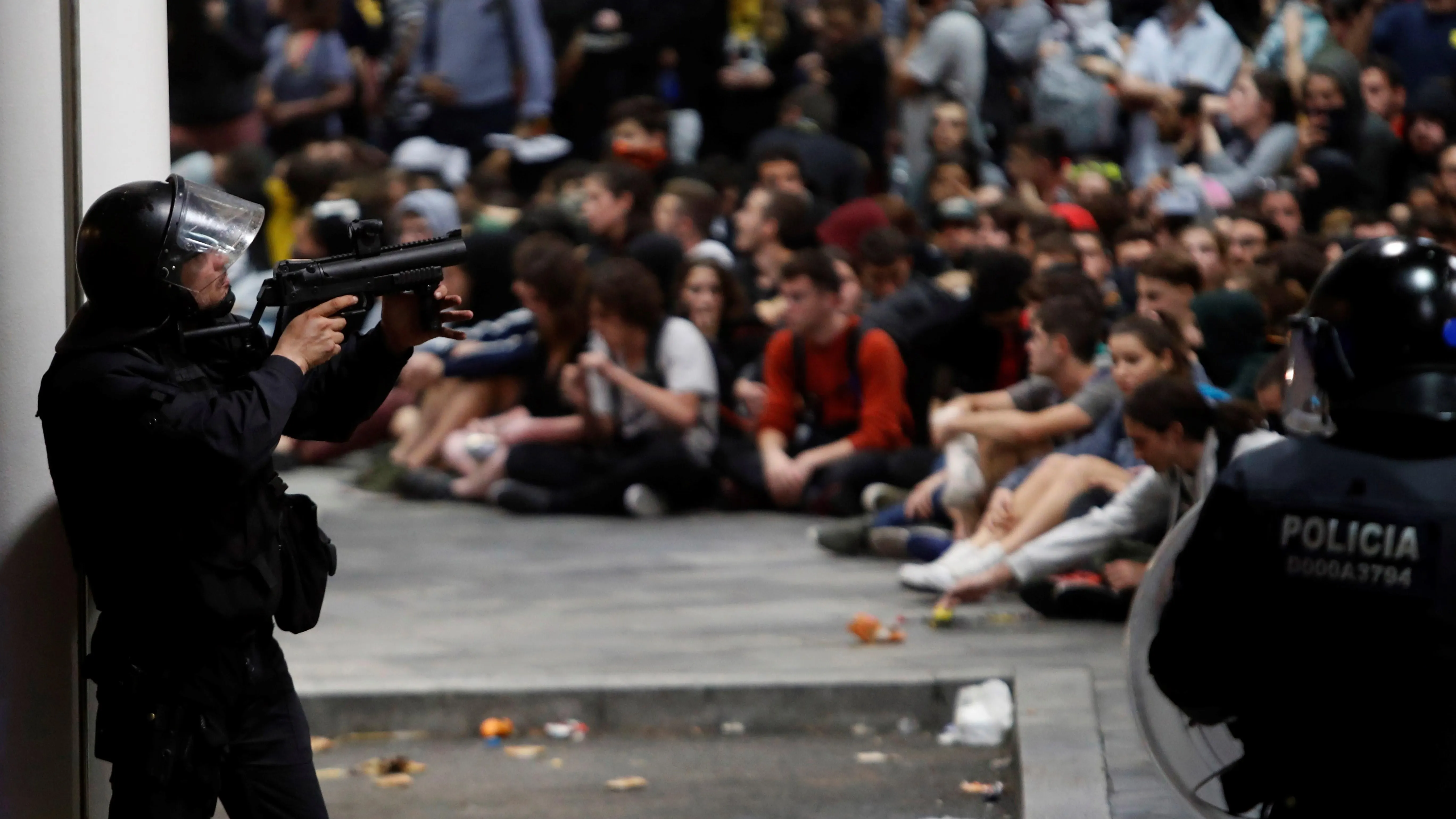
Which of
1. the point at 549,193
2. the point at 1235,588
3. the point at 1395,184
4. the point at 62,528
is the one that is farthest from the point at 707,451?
Result: the point at 1235,588

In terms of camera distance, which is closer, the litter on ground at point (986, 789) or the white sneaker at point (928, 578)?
the litter on ground at point (986, 789)

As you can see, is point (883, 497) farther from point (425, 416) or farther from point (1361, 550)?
point (1361, 550)

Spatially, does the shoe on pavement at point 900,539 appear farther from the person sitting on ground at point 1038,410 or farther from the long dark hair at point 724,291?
the long dark hair at point 724,291

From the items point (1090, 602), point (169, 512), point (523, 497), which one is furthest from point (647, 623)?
point (169, 512)

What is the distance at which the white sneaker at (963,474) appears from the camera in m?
7.95

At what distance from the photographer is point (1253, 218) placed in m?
Result: 9.37

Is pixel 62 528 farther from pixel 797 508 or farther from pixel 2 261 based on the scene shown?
pixel 797 508

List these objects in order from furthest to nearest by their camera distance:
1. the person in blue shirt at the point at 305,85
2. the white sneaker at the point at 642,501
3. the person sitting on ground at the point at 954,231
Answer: the person in blue shirt at the point at 305,85 → the person sitting on ground at the point at 954,231 → the white sneaker at the point at 642,501

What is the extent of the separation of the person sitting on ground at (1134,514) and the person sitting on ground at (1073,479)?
74 millimetres

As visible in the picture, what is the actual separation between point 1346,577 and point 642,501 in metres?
7.39

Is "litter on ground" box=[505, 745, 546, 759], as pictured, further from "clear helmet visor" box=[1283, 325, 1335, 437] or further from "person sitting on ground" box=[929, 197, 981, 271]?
"person sitting on ground" box=[929, 197, 981, 271]

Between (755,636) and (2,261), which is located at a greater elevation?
(2,261)

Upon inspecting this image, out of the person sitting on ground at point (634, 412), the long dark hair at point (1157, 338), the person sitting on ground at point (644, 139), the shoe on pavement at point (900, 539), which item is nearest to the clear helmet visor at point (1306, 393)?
the long dark hair at point (1157, 338)

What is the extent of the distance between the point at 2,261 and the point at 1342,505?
8.27 ft
